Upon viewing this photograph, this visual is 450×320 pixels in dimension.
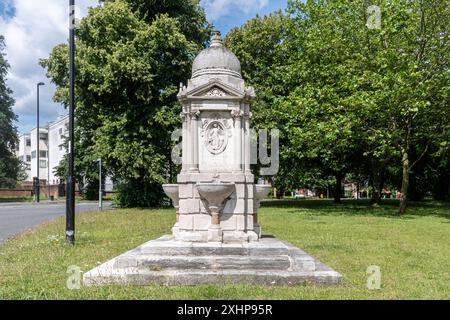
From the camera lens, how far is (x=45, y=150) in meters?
80.2

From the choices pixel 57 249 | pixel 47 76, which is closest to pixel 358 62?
pixel 57 249

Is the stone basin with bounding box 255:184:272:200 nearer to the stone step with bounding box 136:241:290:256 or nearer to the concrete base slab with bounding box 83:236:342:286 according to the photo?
the concrete base slab with bounding box 83:236:342:286

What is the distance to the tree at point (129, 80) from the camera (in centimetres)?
2456

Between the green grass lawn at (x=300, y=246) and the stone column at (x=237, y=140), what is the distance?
272 centimetres

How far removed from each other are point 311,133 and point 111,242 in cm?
1259

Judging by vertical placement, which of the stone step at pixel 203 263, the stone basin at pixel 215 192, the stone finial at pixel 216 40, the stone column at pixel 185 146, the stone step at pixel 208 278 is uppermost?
the stone finial at pixel 216 40

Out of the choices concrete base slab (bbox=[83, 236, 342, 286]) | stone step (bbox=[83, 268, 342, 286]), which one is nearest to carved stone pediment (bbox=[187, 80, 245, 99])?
concrete base slab (bbox=[83, 236, 342, 286])

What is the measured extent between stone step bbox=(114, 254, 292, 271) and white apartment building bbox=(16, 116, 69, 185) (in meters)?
61.2

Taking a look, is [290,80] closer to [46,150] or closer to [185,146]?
[185,146]

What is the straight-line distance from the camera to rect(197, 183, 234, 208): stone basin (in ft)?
29.9

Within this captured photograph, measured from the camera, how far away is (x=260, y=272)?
7.27 meters

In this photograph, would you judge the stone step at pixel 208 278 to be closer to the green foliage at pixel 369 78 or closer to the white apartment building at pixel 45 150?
the green foliage at pixel 369 78

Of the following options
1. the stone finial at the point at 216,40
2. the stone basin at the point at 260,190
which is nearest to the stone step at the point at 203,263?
the stone basin at the point at 260,190

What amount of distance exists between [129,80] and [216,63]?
15954 millimetres
